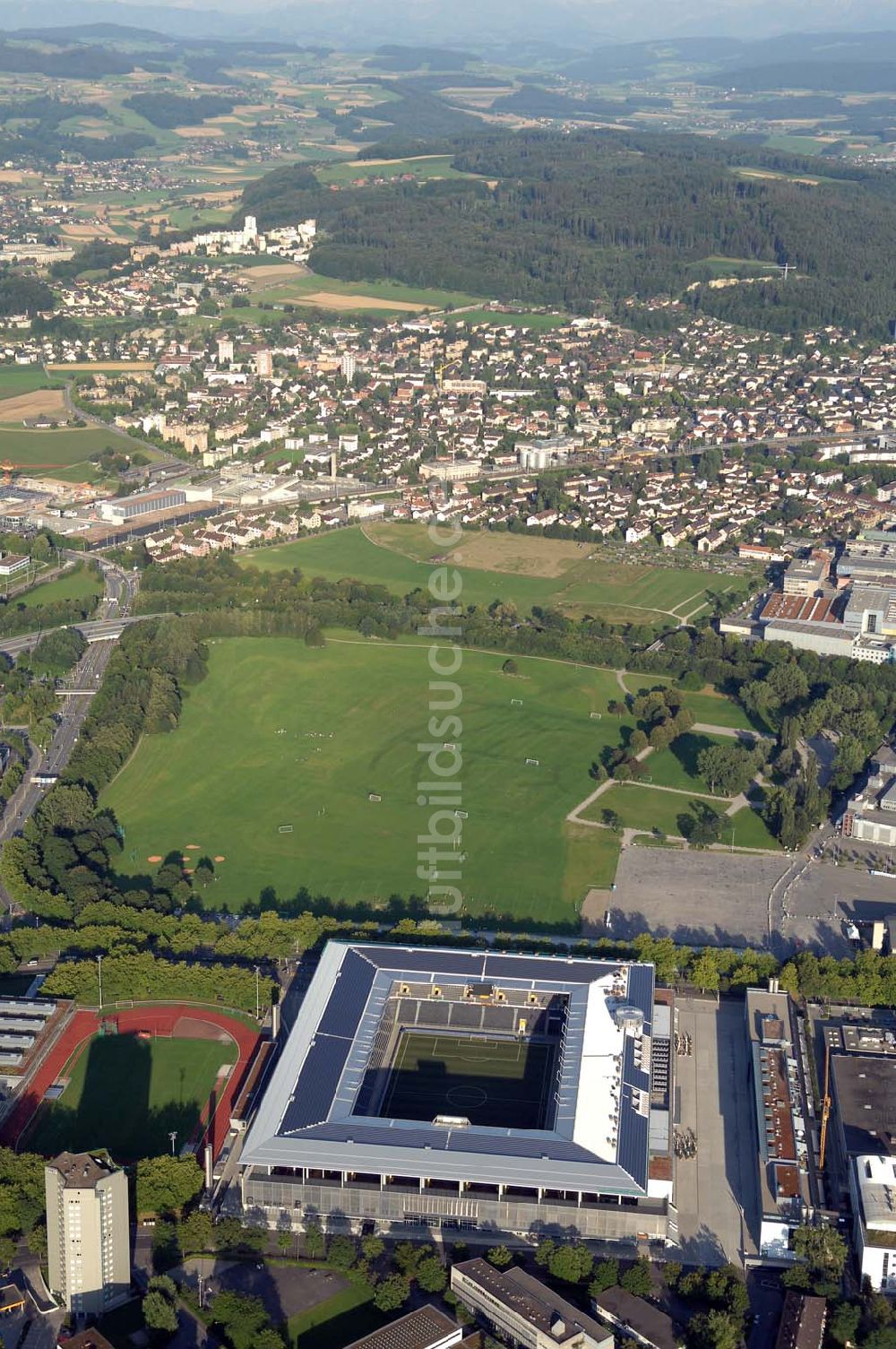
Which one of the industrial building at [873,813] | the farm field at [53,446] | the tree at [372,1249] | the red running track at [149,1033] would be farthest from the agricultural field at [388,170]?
the tree at [372,1249]

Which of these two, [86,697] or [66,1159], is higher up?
[66,1159]

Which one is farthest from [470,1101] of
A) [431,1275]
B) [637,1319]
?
[637,1319]

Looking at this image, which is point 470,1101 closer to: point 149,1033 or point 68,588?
point 149,1033

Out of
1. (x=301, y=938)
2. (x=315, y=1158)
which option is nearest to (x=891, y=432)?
(x=301, y=938)

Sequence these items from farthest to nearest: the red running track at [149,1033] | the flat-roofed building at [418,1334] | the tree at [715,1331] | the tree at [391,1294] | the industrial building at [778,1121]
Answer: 1. the red running track at [149,1033]
2. the industrial building at [778,1121]
3. the tree at [391,1294]
4. the tree at [715,1331]
5. the flat-roofed building at [418,1334]

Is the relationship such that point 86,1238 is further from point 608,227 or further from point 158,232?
point 158,232

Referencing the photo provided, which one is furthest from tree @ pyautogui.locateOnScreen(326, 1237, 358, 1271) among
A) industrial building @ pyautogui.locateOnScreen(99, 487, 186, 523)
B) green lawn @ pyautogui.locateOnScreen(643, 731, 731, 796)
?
industrial building @ pyautogui.locateOnScreen(99, 487, 186, 523)

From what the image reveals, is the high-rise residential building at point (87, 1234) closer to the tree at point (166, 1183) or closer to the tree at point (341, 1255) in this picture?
the tree at point (166, 1183)
